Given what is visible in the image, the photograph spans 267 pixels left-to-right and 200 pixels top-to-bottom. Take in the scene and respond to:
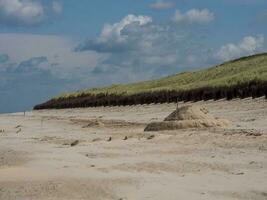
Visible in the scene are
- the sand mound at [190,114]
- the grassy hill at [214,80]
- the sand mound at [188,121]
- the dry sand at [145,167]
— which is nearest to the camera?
the dry sand at [145,167]

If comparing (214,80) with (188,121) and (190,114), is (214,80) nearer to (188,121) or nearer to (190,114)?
(190,114)

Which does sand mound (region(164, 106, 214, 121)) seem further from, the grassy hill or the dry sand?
the grassy hill

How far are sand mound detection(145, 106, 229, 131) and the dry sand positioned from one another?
68 cm

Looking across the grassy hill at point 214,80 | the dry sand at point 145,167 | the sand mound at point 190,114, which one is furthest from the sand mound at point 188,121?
the grassy hill at point 214,80

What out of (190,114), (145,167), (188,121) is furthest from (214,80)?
(145,167)

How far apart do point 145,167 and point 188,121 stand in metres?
8.11

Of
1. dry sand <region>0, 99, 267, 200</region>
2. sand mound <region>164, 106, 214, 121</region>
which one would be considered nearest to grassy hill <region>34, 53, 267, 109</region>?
sand mound <region>164, 106, 214, 121</region>

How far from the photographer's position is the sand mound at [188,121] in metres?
21.6

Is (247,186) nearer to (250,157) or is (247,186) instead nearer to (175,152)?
(250,157)

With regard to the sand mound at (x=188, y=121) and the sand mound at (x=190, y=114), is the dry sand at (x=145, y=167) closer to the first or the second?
the sand mound at (x=188, y=121)

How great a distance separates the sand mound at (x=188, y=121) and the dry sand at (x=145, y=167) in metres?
0.68

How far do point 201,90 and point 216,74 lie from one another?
15.4m

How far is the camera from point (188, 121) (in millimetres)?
21891

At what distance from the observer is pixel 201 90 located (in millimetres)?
40188
